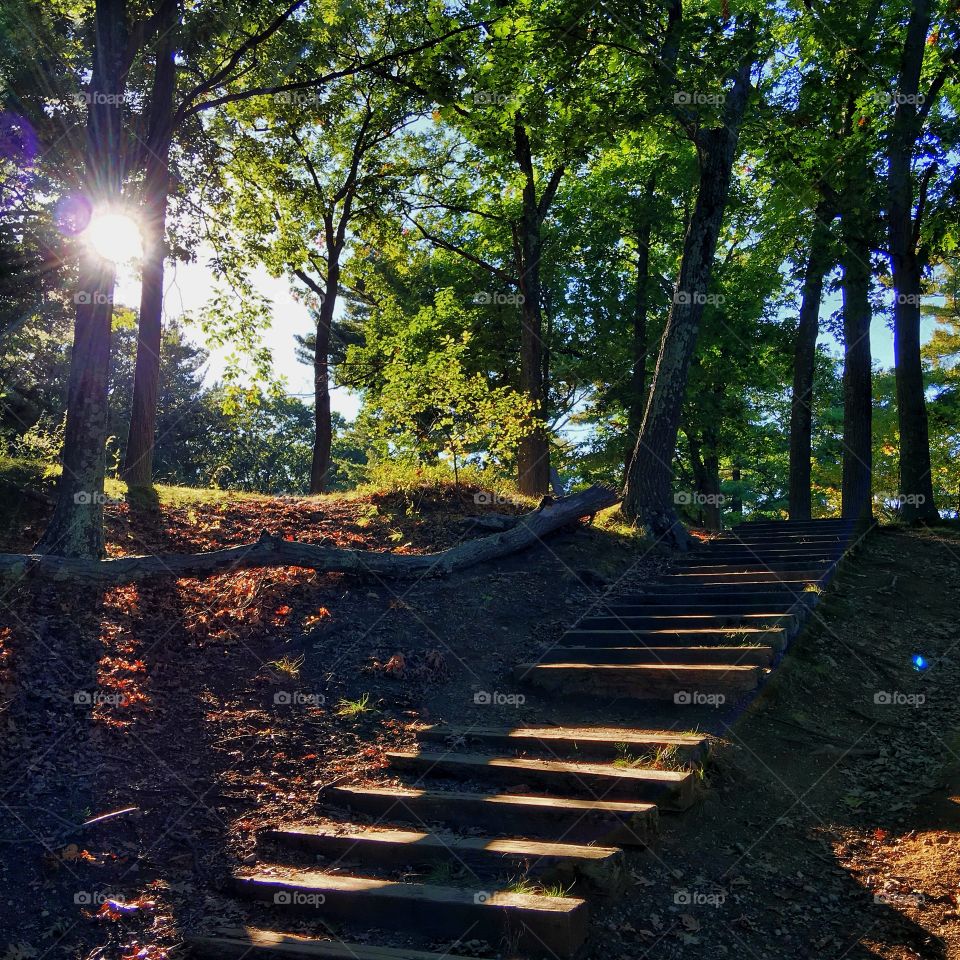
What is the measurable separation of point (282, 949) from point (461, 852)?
1.08 meters

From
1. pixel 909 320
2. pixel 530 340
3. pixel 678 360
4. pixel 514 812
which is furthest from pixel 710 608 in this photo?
pixel 530 340

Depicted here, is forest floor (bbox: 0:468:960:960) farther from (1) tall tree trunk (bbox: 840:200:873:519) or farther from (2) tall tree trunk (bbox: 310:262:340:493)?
A: (2) tall tree trunk (bbox: 310:262:340:493)

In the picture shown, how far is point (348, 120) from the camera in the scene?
19766 millimetres

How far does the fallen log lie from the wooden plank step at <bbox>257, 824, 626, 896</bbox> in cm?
373

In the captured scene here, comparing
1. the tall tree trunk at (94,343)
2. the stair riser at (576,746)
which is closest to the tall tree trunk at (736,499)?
the tall tree trunk at (94,343)

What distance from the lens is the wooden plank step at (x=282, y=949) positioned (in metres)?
3.48

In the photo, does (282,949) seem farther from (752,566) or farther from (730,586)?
(752,566)

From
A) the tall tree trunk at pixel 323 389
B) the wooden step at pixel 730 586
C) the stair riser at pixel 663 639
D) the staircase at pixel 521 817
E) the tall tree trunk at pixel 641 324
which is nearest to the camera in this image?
the staircase at pixel 521 817

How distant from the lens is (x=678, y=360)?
11.4 m

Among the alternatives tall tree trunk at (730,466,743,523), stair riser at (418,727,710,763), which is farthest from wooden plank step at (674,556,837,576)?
tall tree trunk at (730,466,743,523)

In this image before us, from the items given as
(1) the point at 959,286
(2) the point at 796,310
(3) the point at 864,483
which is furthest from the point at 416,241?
(1) the point at 959,286

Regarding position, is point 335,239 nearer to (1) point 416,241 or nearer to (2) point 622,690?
(1) point 416,241

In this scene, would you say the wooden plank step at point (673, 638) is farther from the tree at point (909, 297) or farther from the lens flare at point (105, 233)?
the tree at point (909, 297)

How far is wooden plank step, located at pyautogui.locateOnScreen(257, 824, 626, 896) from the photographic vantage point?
398 centimetres
